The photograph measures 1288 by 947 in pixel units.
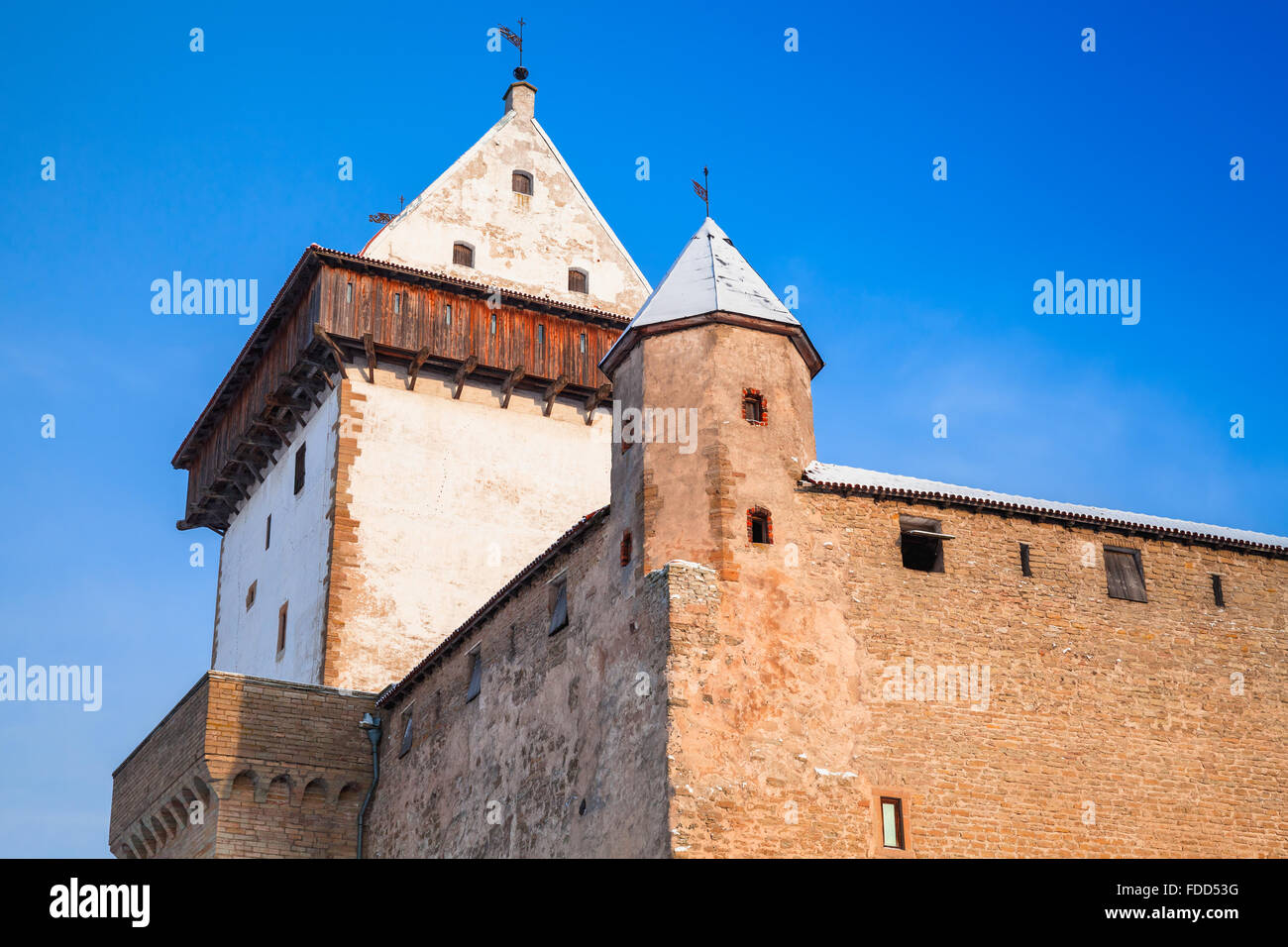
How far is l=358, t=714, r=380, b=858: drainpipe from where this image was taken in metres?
31.3

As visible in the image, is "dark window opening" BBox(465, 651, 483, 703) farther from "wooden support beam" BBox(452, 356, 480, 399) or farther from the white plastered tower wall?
the white plastered tower wall

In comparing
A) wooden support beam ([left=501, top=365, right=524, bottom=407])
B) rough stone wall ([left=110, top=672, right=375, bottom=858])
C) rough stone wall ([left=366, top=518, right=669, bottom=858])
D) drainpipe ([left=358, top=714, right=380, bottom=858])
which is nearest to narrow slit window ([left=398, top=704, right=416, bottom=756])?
rough stone wall ([left=366, top=518, right=669, bottom=858])

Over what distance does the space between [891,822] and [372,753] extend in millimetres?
12616

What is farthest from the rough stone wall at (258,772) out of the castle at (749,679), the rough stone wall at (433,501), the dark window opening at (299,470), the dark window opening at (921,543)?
the dark window opening at (921,543)

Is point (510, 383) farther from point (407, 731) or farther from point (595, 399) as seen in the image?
point (407, 731)

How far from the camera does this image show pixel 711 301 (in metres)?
25.2

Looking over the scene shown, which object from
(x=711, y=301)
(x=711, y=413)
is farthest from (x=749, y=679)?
(x=711, y=301)

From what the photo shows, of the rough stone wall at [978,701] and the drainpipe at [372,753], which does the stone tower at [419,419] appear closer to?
the drainpipe at [372,753]

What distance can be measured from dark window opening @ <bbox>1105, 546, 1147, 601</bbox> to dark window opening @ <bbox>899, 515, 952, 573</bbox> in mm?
2836

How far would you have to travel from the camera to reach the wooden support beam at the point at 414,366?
36219 mm

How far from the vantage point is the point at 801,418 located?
997 inches
